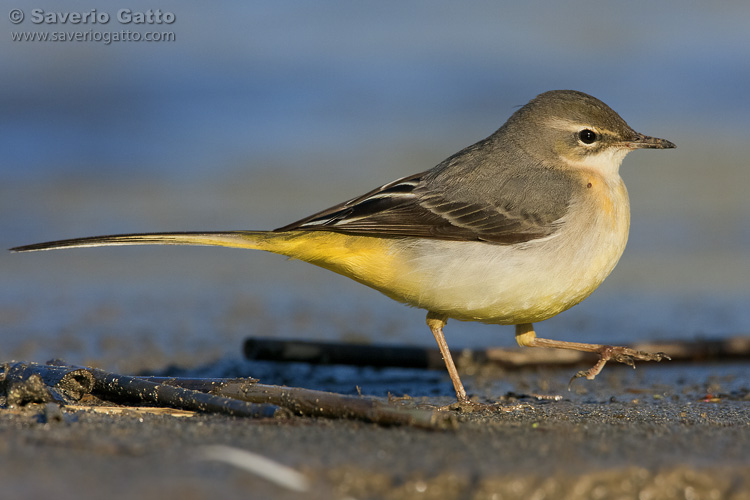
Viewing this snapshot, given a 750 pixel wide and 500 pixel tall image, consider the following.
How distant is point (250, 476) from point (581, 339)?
625 cm

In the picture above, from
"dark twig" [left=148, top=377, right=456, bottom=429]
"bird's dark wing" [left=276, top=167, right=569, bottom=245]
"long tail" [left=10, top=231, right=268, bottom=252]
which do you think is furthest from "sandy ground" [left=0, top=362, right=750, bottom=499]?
"bird's dark wing" [left=276, top=167, right=569, bottom=245]

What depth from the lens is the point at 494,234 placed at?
20.2 feet

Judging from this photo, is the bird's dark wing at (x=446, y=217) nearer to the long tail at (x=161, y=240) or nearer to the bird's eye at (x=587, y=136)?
the long tail at (x=161, y=240)

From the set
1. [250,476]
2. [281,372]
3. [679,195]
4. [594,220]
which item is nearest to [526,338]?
[594,220]

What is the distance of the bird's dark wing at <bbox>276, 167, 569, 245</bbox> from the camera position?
6.18 m

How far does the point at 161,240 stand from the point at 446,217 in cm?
201

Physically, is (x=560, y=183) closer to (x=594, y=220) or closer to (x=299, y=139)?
(x=594, y=220)

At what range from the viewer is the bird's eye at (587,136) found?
6.77 metres

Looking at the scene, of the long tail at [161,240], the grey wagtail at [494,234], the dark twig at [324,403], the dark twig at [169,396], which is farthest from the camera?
the grey wagtail at [494,234]

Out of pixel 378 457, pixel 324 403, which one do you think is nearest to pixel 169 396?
pixel 324 403

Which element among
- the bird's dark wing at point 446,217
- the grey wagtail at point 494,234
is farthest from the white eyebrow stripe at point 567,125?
the bird's dark wing at point 446,217

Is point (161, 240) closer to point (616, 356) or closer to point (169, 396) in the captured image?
point (169, 396)

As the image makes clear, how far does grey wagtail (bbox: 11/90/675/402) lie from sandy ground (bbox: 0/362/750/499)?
1.32 m

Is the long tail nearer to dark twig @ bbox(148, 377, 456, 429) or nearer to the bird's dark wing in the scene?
the bird's dark wing
